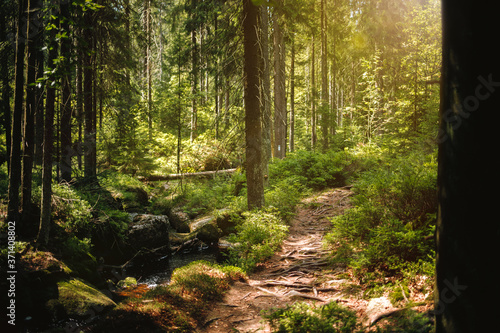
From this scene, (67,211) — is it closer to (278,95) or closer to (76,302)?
(76,302)

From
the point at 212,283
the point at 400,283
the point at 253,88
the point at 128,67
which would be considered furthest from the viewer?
the point at 128,67

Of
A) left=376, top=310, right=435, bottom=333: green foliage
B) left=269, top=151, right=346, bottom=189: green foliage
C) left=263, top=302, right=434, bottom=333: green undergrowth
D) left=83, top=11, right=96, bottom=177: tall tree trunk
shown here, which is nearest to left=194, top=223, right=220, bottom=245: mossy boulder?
left=269, top=151, right=346, bottom=189: green foliage

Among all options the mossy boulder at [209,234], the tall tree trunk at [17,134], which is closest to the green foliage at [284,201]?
the mossy boulder at [209,234]

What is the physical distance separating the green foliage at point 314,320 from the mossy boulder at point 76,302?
3.68 meters

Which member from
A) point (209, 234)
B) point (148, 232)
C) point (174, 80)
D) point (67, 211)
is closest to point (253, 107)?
point (209, 234)

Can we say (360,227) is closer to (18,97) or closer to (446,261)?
(446,261)

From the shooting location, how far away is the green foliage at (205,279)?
17.4 feet

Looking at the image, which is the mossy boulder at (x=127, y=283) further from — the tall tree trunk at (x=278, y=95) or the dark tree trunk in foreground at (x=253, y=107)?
the tall tree trunk at (x=278, y=95)

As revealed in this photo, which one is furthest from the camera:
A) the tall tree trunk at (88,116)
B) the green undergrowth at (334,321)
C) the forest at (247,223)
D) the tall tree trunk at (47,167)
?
the tall tree trunk at (88,116)

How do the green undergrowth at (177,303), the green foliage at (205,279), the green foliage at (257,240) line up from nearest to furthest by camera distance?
the green undergrowth at (177,303) → the green foliage at (205,279) → the green foliage at (257,240)

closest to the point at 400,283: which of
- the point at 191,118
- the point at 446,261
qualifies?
the point at 446,261

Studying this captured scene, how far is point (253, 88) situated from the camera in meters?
8.52

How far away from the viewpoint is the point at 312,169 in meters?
14.2

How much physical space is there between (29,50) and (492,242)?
8227 mm
